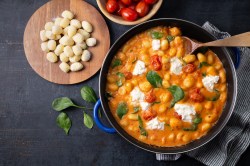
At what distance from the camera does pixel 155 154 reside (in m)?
3.15

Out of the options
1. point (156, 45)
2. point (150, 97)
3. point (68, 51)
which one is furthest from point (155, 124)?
point (68, 51)

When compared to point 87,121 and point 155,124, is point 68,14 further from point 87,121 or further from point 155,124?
point 155,124

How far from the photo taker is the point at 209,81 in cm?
288

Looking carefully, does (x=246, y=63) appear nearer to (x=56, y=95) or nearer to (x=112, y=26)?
(x=112, y=26)

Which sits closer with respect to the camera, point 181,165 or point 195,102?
point 195,102

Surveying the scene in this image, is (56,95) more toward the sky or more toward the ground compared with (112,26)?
more toward the ground

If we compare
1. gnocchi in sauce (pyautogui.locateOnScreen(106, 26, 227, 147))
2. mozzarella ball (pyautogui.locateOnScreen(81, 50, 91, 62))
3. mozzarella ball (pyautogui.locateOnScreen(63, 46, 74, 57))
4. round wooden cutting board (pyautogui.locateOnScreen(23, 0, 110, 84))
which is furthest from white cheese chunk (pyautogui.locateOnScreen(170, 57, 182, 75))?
mozzarella ball (pyautogui.locateOnScreen(63, 46, 74, 57))

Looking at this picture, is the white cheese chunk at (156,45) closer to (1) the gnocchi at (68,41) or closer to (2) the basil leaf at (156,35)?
(2) the basil leaf at (156,35)

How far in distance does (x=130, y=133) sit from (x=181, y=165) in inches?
20.5

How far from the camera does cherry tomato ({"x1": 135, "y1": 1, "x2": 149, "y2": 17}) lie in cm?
305

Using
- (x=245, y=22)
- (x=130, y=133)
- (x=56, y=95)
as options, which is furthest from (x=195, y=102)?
(x=56, y=95)

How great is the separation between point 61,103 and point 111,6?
2.76ft

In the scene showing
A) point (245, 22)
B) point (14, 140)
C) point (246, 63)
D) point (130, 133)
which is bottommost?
point (14, 140)

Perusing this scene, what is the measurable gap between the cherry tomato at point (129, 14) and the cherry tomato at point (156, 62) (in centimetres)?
35
